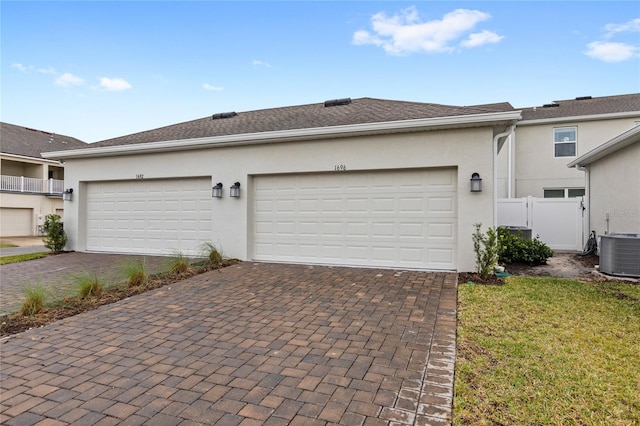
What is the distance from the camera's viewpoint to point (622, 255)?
702 cm

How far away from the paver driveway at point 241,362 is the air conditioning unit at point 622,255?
4.08m

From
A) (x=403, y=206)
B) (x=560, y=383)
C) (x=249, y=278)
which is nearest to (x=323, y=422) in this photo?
(x=560, y=383)

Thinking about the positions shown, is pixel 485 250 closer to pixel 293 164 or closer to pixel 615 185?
pixel 293 164

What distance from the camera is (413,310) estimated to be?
4934mm

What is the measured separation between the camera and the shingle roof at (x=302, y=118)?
8281 millimetres

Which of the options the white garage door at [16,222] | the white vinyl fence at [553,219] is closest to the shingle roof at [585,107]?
the white vinyl fence at [553,219]

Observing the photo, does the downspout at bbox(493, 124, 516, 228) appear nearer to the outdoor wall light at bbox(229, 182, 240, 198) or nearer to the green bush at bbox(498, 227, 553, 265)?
the green bush at bbox(498, 227, 553, 265)

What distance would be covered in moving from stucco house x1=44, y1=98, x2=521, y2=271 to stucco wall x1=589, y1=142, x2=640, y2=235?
3307 millimetres

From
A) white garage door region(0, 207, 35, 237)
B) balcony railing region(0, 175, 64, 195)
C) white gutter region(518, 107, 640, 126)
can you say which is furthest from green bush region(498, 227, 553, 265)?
balcony railing region(0, 175, 64, 195)

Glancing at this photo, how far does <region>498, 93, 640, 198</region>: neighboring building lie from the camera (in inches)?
581

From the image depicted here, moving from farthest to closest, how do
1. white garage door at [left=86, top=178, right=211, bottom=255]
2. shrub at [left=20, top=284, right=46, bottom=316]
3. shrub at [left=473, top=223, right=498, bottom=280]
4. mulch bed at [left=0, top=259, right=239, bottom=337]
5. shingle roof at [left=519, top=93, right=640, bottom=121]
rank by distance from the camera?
shingle roof at [left=519, top=93, right=640, bottom=121] < white garage door at [left=86, top=178, right=211, bottom=255] < shrub at [left=473, top=223, right=498, bottom=280] < shrub at [left=20, top=284, right=46, bottom=316] < mulch bed at [left=0, top=259, right=239, bottom=337]

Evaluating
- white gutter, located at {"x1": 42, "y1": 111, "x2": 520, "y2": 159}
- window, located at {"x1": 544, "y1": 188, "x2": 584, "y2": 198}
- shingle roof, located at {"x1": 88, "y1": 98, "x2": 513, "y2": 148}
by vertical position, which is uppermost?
shingle roof, located at {"x1": 88, "y1": 98, "x2": 513, "y2": 148}

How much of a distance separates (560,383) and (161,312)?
4656mm

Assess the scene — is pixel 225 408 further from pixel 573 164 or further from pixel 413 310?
pixel 573 164
